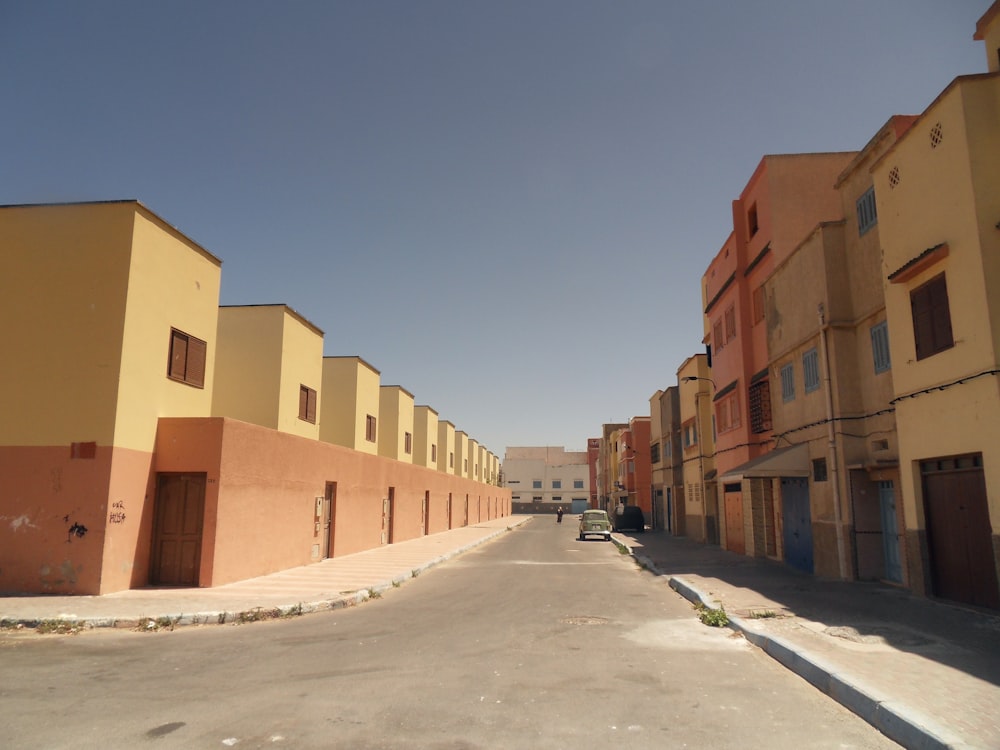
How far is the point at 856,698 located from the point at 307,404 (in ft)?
66.2

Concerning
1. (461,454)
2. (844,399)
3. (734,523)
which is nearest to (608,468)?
(461,454)

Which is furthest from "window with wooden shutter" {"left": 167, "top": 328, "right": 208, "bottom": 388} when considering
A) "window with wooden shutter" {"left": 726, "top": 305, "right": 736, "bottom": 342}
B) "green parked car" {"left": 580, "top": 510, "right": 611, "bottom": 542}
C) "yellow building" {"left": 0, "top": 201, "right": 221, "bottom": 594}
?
"green parked car" {"left": 580, "top": 510, "right": 611, "bottom": 542}

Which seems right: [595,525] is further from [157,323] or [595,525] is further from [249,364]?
[157,323]

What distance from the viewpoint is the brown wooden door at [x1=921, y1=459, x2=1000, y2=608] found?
35.6 ft

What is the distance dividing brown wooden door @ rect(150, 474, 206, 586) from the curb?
11.4 m

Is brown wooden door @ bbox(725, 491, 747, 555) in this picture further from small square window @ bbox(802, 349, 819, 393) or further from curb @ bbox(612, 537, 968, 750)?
curb @ bbox(612, 537, 968, 750)

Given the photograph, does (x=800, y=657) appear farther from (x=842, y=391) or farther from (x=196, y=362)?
(x=196, y=362)

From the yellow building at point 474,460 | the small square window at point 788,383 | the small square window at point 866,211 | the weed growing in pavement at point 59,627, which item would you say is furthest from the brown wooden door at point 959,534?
the yellow building at point 474,460

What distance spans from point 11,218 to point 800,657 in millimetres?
16686

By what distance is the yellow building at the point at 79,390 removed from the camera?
1319 cm

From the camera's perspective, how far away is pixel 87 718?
595 centimetres

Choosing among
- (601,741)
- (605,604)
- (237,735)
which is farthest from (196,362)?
(601,741)

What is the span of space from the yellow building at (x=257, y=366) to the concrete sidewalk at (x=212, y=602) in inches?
210

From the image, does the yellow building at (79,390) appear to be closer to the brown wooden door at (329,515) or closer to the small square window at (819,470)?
the brown wooden door at (329,515)
